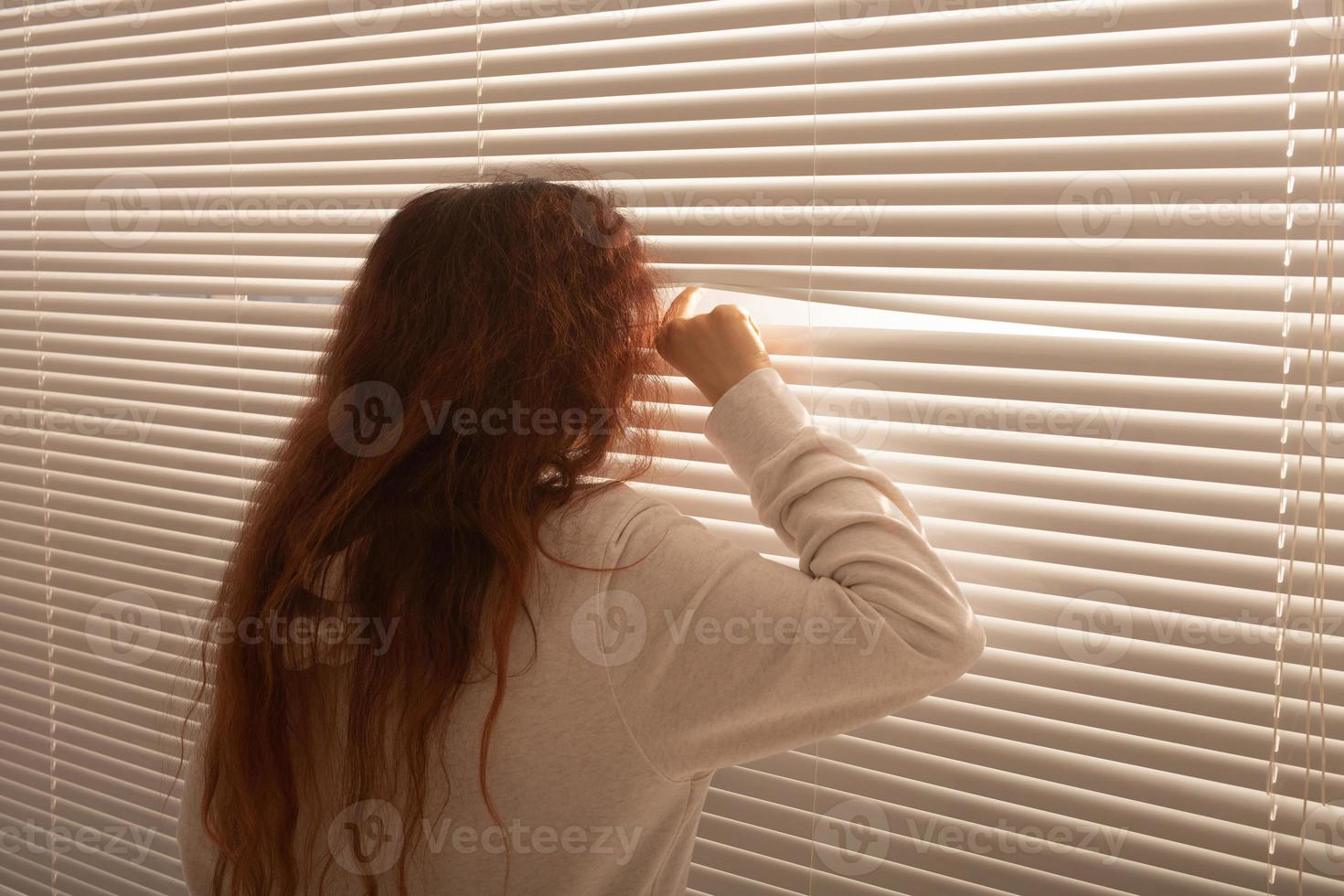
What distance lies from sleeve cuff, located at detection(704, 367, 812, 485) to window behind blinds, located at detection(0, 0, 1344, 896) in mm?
111

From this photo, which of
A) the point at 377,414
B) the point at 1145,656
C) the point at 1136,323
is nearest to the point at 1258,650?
the point at 1145,656

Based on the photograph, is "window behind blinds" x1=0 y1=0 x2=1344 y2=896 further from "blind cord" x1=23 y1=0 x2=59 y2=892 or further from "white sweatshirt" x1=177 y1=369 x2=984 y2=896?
"blind cord" x1=23 y1=0 x2=59 y2=892

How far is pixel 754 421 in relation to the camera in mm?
886

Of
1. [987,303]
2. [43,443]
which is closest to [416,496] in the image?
[987,303]

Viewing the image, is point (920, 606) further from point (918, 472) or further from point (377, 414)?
point (377, 414)

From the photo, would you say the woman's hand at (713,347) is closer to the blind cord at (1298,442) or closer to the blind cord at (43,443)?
the blind cord at (1298,442)

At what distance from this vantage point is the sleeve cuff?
87 cm

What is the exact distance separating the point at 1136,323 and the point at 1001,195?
166 mm

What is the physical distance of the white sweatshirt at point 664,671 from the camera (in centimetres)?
75

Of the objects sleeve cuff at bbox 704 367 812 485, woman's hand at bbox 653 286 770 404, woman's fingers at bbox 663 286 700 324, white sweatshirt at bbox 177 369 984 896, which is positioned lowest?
white sweatshirt at bbox 177 369 984 896

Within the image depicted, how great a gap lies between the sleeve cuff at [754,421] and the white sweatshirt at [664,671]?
0.02 m

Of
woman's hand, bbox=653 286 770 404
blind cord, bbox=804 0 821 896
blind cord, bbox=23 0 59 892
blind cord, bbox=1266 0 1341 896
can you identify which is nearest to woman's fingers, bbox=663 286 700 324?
woman's hand, bbox=653 286 770 404

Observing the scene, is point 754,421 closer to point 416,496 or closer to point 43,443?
point 416,496

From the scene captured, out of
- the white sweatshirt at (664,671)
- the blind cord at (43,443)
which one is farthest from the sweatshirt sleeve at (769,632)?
the blind cord at (43,443)
